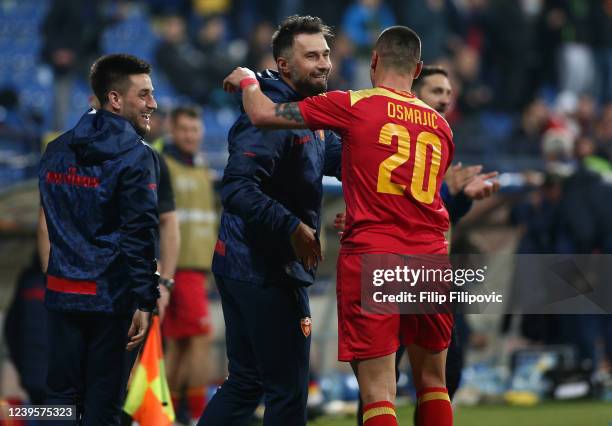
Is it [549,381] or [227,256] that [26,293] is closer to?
[227,256]

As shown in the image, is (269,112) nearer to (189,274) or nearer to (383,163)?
(383,163)

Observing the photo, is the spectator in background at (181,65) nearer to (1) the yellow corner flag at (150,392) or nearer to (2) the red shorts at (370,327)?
(1) the yellow corner flag at (150,392)

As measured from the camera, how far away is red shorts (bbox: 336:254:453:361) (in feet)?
18.2

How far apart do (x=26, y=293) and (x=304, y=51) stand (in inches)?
146

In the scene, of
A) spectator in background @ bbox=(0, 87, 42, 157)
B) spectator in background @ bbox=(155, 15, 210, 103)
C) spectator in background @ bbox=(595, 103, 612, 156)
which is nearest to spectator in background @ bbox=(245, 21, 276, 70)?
spectator in background @ bbox=(155, 15, 210, 103)

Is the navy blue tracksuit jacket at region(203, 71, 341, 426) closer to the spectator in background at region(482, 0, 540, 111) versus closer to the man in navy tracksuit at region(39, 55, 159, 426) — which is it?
the man in navy tracksuit at region(39, 55, 159, 426)

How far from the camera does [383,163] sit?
561 centimetres

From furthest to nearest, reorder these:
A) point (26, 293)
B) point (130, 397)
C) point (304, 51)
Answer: point (26, 293) < point (130, 397) < point (304, 51)

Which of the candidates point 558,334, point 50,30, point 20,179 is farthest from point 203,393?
point 50,30

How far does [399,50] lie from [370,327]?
1283 millimetres

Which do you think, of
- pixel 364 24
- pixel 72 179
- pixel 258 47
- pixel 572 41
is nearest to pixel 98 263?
pixel 72 179

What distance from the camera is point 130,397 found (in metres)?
7.12

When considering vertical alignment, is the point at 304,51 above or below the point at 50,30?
below

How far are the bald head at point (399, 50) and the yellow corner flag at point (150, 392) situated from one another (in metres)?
2.29
